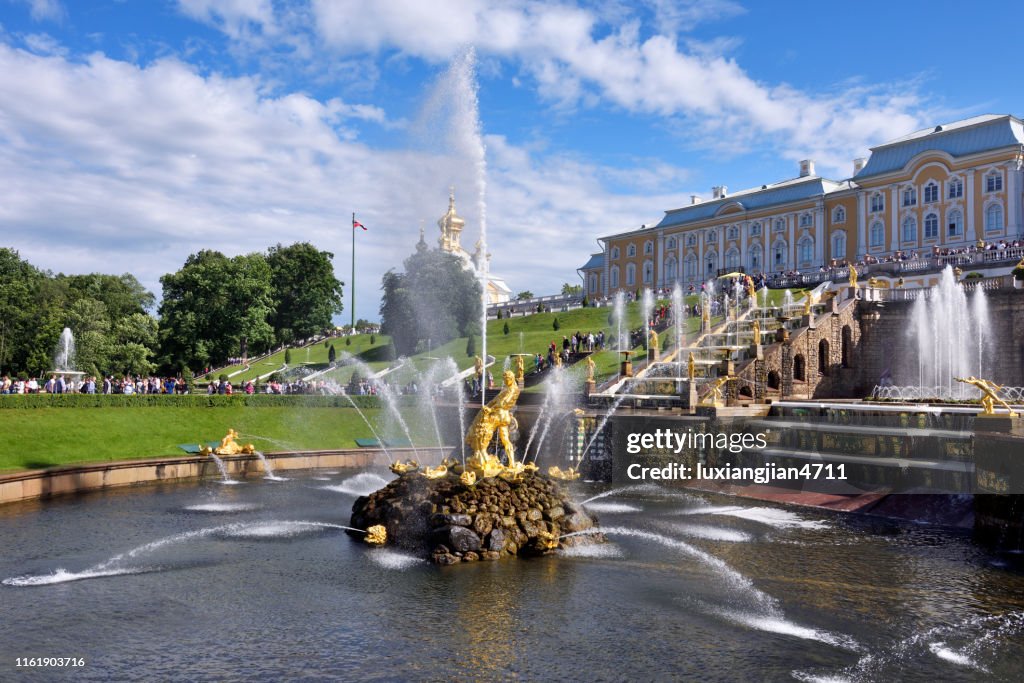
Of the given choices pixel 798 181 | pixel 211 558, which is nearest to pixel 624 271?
pixel 798 181

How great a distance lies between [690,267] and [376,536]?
69552 mm

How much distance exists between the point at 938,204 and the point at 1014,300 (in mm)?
31735

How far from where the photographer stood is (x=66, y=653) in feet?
30.4

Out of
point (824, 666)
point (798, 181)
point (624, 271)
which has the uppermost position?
point (798, 181)

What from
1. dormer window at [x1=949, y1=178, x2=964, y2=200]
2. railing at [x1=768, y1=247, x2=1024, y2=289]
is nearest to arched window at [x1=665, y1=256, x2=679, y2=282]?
railing at [x1=768, y1=247, x2=1024, y2=289]

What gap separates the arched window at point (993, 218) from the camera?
179ft

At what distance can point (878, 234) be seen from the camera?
62781 mm

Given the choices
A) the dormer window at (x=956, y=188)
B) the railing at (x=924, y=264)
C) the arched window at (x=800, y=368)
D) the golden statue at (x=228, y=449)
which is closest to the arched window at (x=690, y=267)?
the railing at (x=924, y=264)

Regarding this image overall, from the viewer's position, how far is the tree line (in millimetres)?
50906

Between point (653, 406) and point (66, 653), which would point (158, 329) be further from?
point (66, 653)

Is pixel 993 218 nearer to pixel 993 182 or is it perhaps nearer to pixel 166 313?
pixel 993 182

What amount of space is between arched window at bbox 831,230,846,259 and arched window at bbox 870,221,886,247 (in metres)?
2.68

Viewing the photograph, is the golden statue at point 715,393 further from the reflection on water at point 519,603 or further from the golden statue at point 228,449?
the golden statue at point 228,449

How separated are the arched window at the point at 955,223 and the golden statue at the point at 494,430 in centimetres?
5293
